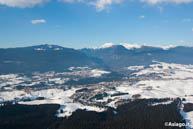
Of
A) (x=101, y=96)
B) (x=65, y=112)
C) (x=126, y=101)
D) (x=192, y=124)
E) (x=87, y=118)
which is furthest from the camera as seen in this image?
(x=101, y=96)

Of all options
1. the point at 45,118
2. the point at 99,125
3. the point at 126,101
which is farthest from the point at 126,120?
the point at 126,101

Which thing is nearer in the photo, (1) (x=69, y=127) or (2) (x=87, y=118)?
(1) (x=69, y=127)

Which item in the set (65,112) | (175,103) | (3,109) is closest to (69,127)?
(65,112)

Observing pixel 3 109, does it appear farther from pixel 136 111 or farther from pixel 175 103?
pixel 175 103

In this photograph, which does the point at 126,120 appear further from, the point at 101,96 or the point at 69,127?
the point at 101,96

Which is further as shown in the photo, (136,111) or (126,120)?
(136,111)

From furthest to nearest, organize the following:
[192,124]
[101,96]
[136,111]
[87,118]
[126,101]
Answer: [101,96], [126,101], [136,111], [87,118], [192,124]
